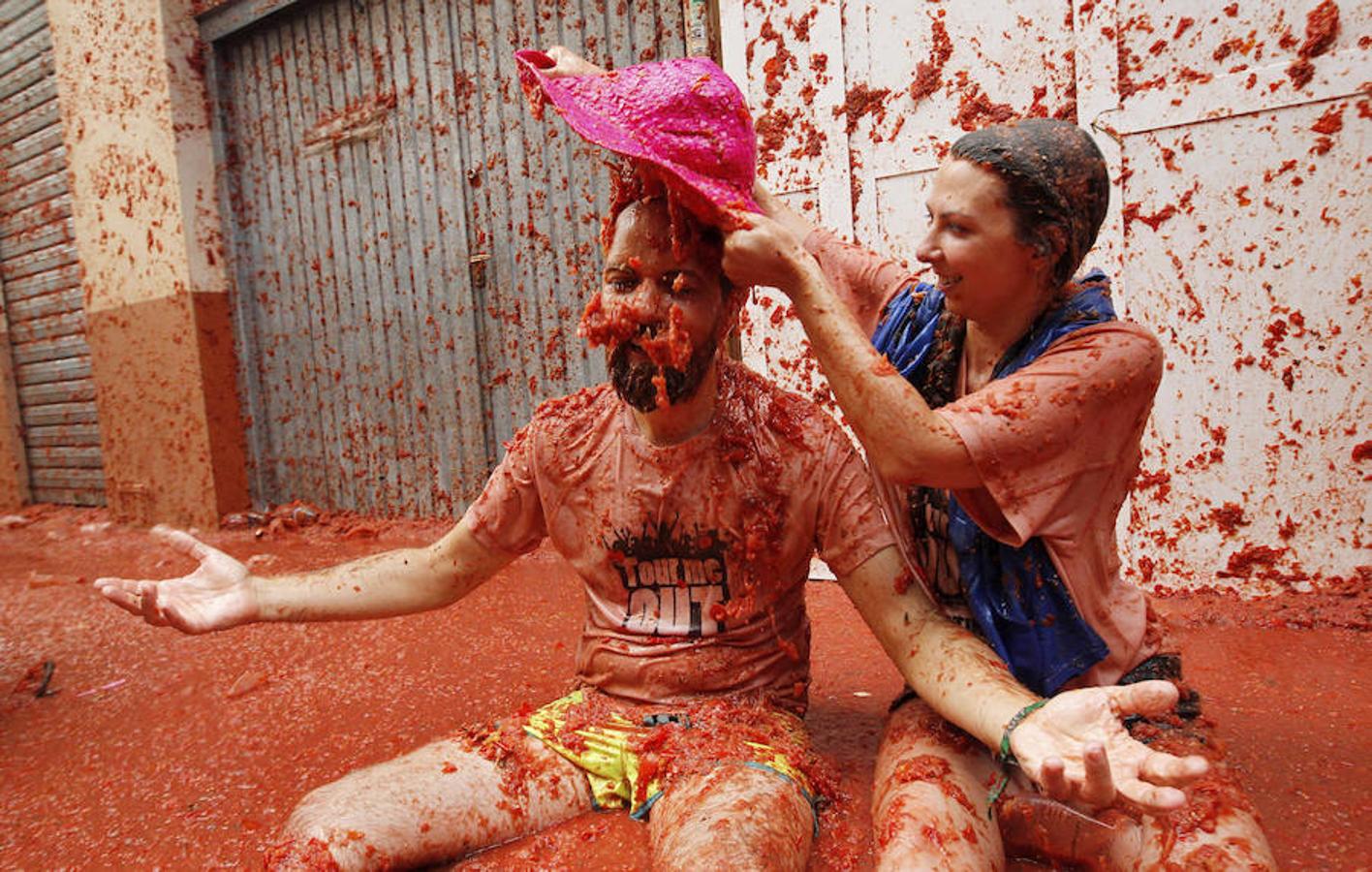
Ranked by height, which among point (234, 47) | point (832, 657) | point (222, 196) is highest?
point (234, 47)

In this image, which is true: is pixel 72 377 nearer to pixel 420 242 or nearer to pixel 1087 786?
pixel 420 242

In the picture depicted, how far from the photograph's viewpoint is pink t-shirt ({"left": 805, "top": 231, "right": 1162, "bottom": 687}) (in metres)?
1.61

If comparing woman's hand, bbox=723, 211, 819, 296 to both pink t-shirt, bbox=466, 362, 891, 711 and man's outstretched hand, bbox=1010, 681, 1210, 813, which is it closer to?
pink t-shirt, bbox=466, 362, 891, 711

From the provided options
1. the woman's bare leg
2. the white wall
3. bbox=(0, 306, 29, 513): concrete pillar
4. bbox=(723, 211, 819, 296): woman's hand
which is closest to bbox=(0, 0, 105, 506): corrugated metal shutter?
bbox=(0, 306, 29, 513): concrete pillar

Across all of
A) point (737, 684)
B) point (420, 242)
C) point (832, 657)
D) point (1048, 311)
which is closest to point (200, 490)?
point (420, 242)

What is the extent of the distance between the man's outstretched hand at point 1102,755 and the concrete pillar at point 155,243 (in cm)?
637

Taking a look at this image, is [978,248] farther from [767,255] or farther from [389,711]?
[389,711]

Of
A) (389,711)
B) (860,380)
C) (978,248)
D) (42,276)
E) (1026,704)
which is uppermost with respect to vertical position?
(42,276)

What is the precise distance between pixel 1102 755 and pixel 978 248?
97 cm

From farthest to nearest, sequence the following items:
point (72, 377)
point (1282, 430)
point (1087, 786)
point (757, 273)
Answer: point (72, 377), point (1282, 430), point (757, 273), point (1087, 786)

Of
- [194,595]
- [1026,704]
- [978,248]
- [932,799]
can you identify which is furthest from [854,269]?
[194,595]

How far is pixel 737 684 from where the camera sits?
196 cm

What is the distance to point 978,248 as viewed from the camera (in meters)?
1.72

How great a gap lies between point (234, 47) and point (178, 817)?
572 cm
